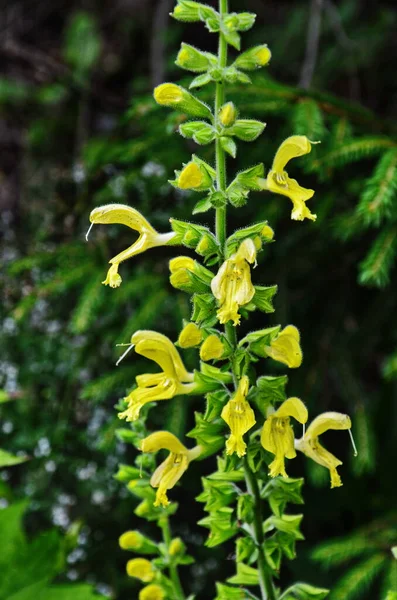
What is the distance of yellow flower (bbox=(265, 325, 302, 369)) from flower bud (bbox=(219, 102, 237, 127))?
0.29 m

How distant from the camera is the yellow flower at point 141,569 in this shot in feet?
3.69

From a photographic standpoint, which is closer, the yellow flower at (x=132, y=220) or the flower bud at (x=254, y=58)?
the flower bud at (x=254, y=58)

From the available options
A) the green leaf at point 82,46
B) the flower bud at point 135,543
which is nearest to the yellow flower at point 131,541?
the flower bud at point 135,543

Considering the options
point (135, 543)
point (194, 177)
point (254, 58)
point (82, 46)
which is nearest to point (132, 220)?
point (194, 177)

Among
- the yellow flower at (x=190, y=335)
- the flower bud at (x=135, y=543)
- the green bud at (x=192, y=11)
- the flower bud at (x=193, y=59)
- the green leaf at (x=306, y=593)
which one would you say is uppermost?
the green bud at (x=192, y=11)

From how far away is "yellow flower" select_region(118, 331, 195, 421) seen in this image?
0.97 m

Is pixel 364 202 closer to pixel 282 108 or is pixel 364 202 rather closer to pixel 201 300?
pixel 282 108

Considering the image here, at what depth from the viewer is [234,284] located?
2.84 feet

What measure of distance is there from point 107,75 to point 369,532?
2589mm

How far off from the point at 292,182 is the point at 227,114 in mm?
158

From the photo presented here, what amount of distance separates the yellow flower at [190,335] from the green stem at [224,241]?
39 mm

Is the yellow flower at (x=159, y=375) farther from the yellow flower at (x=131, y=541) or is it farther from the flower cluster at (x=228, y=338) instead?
the yellow flower at (x=131, y=541)

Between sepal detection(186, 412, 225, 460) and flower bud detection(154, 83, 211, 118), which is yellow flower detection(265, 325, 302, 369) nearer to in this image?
sepal detection(186, 412, 225, 460)

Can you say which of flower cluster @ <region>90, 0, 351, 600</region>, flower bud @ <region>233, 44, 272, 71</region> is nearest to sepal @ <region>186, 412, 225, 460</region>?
flower cluster @ <region>90, 0, 351, 600</region>
